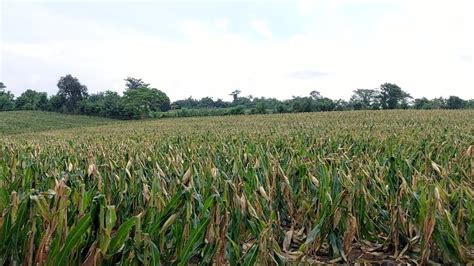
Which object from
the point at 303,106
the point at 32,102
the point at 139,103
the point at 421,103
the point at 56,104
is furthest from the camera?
the point at 32,102

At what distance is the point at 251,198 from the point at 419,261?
89 cm

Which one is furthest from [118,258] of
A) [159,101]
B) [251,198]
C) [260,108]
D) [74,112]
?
[74,112]

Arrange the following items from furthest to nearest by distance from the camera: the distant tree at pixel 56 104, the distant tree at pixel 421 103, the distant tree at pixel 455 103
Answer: the distant tree at pixel 56 104, the distant tree at pixel 421 103, the distant tree at pixel 455 103

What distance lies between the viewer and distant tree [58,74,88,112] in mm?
66419

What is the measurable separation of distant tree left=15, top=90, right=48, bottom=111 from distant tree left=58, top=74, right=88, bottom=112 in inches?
127

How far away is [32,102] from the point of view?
70.6 meters

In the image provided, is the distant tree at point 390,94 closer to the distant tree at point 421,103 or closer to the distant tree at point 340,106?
the distant tree at point 421,103

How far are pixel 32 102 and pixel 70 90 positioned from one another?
9387 mm

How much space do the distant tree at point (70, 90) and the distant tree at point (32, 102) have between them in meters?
3.22

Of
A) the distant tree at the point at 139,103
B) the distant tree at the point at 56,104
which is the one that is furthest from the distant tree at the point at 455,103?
the distant tree at the point at 56,104

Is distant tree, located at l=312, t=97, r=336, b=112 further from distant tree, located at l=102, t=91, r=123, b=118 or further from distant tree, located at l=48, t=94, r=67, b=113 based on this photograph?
distant tree, located at l=48, t=94, r=67, b=113

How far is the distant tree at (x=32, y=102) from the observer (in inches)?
2589

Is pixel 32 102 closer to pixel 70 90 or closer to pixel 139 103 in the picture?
pixel 70 90

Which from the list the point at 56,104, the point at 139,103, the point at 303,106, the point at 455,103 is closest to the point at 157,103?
the point at 139,103
